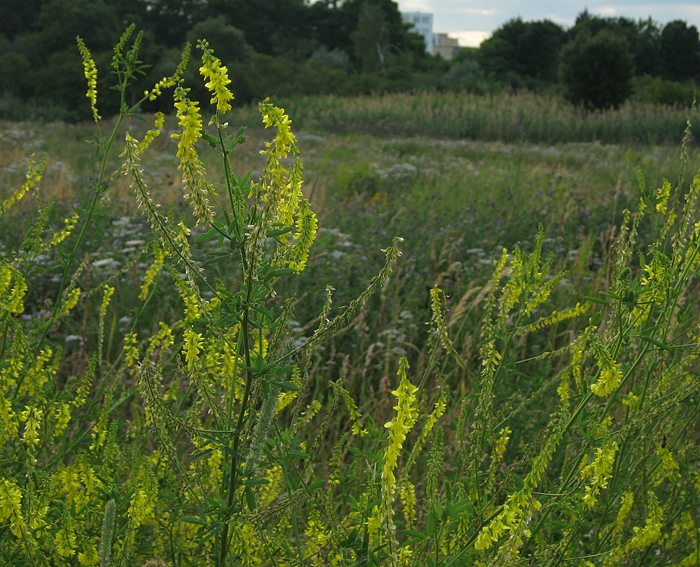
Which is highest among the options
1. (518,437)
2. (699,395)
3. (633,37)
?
(633,37)

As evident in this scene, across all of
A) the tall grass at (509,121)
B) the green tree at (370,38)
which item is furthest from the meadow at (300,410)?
the green tree at (370,38)

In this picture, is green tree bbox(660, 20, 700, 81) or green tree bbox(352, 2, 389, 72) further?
green tree bbox(660, 20, 700, 81)

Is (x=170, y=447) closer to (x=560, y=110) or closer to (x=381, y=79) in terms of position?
(x=560, y=110)

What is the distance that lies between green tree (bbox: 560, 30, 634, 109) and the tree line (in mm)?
31

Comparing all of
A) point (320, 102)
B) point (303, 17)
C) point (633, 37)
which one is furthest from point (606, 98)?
point (303, 17)

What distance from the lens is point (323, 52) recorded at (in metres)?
41.5

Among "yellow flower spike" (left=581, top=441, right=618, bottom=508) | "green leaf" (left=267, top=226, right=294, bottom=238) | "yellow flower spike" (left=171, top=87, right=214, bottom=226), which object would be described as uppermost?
"yellow flower spike" (left=171, top=87, right=214, bottom=226)

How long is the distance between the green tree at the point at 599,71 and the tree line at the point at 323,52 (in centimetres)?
3

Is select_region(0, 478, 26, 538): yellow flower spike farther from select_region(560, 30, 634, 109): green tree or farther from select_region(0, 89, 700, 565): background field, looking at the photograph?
select_region(560, 30, 634, 109): green tree

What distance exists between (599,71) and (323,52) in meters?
19.8

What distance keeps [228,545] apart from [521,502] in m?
0.65

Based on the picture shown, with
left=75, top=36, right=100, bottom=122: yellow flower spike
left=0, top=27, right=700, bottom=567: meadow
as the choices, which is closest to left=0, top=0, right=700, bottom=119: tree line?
left=75, top=36, right=100, bottom=122: yellow flower spike

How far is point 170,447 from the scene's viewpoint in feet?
5.33

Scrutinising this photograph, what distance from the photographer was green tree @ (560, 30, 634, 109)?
80.5 ft
